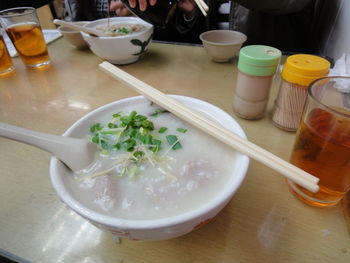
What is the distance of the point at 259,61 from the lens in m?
0.86

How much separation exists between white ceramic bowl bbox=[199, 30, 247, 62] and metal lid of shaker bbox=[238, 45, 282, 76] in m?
0.48

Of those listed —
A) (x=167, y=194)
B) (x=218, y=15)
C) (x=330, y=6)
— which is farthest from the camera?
(x=218, y=15)

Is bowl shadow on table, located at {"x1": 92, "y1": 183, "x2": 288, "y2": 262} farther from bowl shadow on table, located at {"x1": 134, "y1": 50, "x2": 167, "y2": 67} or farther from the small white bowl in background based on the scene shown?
the small white bowl in background

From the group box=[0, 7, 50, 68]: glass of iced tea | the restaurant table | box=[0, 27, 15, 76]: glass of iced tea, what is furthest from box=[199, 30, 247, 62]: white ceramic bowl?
box=[0, 27, 15, 76]: glass of iced tea

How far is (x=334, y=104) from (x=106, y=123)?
27.5 inches

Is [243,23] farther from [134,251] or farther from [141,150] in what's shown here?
[134,251]

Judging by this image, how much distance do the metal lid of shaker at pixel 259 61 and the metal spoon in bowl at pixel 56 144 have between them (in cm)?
63

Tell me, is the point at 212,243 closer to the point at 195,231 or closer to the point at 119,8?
the point at 195,231

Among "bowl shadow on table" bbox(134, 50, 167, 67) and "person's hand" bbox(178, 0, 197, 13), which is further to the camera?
"person's hand" bbox(178, 0, 197, 13)

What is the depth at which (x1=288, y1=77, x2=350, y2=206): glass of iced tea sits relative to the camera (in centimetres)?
59

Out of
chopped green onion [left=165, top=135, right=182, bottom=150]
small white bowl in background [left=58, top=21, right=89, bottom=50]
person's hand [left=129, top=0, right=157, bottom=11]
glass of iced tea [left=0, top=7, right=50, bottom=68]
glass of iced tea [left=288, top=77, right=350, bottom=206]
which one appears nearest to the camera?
glass of iced tea [left=288, top=77, right=350, bottom=206]

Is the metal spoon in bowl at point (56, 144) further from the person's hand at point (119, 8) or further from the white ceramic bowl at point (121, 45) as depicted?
the person's hand at point (119, 8)

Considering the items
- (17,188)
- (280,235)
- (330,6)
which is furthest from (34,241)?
(330,6)

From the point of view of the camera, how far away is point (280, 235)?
62 centimetres
